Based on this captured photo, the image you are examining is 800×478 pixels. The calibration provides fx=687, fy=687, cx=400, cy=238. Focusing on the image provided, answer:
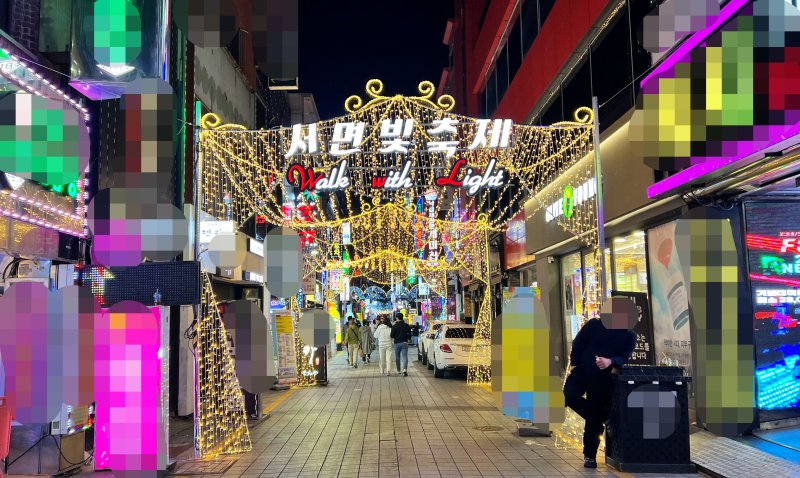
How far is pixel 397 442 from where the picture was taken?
9.34 meters

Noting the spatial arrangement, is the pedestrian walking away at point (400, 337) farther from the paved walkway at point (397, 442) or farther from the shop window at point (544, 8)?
the shop window at point (544, 8)

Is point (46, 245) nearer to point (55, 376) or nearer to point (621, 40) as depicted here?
point (55, 376)

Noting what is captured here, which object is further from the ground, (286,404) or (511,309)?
(511,309)

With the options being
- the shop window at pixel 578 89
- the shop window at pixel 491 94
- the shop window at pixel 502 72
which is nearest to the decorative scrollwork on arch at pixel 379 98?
the shop window at pixel 578 89

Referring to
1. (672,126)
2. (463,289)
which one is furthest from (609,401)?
(463,289)

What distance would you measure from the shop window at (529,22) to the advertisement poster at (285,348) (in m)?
11.0

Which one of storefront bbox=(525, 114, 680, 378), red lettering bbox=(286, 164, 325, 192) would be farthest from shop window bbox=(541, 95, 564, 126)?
red lettering bbox=(286, 164, 325, 192)

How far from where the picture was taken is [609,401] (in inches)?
306

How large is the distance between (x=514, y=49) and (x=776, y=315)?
676 inches

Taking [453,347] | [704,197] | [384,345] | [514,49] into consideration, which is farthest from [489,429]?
[514,49]

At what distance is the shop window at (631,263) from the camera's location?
12.7 m

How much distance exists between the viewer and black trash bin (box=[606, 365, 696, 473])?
739cm

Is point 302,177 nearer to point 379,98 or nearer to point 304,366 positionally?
point 379,98

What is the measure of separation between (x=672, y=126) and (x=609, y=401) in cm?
371
